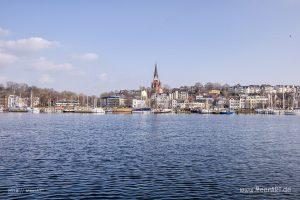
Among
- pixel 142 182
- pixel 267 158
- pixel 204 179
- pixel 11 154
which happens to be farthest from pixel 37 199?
pixel 267 158

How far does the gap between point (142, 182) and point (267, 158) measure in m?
15.3

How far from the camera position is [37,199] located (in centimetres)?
2362

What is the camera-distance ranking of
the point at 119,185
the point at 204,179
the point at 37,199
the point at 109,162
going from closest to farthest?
the point at 37,199, the point at 119,185, the point at 204,179, the point at 109,162

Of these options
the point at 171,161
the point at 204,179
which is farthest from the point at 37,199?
the point at 171,161

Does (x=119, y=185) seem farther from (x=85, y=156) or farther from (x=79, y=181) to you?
(x=85, y=156)

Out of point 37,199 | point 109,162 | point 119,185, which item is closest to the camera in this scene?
point 37,199

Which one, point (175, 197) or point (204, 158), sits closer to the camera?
point (175, 197)

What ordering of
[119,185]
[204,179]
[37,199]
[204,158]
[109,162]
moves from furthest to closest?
[204,158] → [109,162] → [204,179] → [119,185] → [37,199]

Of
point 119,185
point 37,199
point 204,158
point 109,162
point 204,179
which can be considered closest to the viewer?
point 37,199

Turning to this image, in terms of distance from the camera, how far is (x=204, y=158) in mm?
38438

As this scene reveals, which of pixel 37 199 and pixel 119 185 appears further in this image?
pixel 119 185

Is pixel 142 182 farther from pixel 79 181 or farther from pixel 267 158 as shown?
pixel 267 158

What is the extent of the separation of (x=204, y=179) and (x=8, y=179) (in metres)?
12.6

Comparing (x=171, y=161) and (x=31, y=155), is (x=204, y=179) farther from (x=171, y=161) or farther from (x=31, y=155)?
(x=31, y=155)
